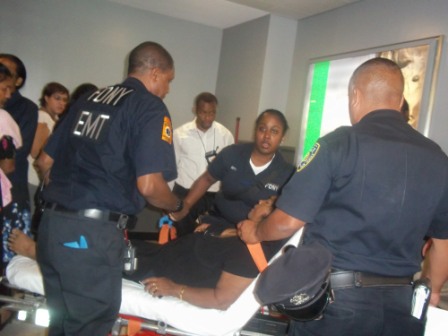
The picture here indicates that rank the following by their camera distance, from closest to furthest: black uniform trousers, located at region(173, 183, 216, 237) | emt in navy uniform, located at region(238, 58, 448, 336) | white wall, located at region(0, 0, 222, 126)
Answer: emt in navy uniform, located at region(238, 58, 448, 336), black uniform trousers, located at region(173, 183, 216, 237), white wall, located at region(0, 0, 222, 126)

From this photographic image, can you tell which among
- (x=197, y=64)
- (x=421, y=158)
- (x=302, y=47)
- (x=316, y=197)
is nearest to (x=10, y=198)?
(x=316, y=197)

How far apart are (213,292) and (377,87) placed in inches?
47.8

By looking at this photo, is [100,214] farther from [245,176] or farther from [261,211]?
[245,176]

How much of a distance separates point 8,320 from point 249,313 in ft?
6.31

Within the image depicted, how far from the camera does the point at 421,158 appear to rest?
1.43 m


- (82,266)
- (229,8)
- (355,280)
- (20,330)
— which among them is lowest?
(20,330)

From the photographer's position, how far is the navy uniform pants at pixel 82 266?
167 centimetres

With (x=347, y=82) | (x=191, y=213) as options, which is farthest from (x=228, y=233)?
(x=347, y=82)

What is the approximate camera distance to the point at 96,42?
5508 mm

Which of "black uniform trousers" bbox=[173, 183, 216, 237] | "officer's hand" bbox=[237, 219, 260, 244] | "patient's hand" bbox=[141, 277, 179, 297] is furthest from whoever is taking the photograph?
"black uniform trousers" bbox=[173, 183, 216, 237]

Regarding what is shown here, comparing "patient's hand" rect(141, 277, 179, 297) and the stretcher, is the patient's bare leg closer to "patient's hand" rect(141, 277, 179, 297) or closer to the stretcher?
the stretcher

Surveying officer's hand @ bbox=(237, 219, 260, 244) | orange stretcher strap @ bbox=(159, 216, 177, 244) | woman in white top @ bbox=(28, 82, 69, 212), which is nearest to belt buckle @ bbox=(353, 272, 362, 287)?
officer's hand @ bbox=(237, 219, 260, 244)

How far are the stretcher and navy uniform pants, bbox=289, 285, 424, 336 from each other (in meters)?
0.31

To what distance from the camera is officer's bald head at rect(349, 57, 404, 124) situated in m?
1.51
